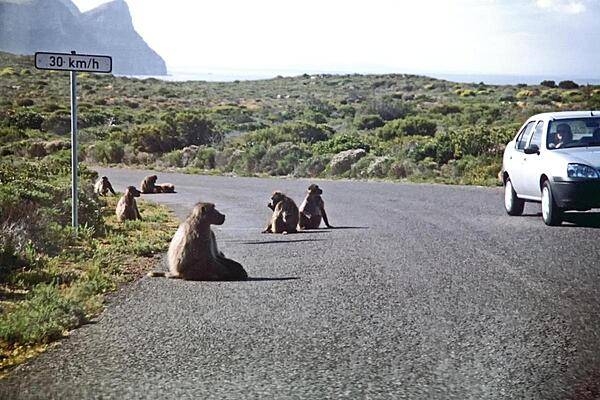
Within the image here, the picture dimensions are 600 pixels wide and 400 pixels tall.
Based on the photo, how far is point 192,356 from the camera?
16.4ft

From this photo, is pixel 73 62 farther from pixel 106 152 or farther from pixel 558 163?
pixel 106 152

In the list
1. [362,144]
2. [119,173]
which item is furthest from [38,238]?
[362,144]

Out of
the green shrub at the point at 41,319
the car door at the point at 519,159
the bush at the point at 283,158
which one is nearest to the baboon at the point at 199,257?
the green shrub at the point at 41,319

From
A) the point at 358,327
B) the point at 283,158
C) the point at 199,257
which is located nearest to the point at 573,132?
the point at 199,257

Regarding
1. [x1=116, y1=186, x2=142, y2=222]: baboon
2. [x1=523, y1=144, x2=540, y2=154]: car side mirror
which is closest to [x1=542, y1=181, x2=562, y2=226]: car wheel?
[x1=523, y1=144, x2=540, y2=154]: car side mirror

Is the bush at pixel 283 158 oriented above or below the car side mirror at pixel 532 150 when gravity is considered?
below

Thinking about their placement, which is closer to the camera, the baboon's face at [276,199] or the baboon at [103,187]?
the baboon's face at [276,199]

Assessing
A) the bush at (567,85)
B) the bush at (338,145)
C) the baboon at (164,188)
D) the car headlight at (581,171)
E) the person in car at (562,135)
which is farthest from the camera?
the bush at (567,85)

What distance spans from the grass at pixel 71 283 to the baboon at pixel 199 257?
1.50ft

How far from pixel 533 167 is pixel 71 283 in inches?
219

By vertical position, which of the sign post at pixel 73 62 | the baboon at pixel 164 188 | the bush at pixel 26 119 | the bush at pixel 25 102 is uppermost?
the sign post at pixel 73 62

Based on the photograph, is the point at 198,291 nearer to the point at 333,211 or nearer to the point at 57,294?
the point at 57,294

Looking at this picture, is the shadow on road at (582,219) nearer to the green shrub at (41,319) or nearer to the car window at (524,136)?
the car window at (524,136)

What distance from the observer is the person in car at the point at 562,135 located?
10.4 meters
